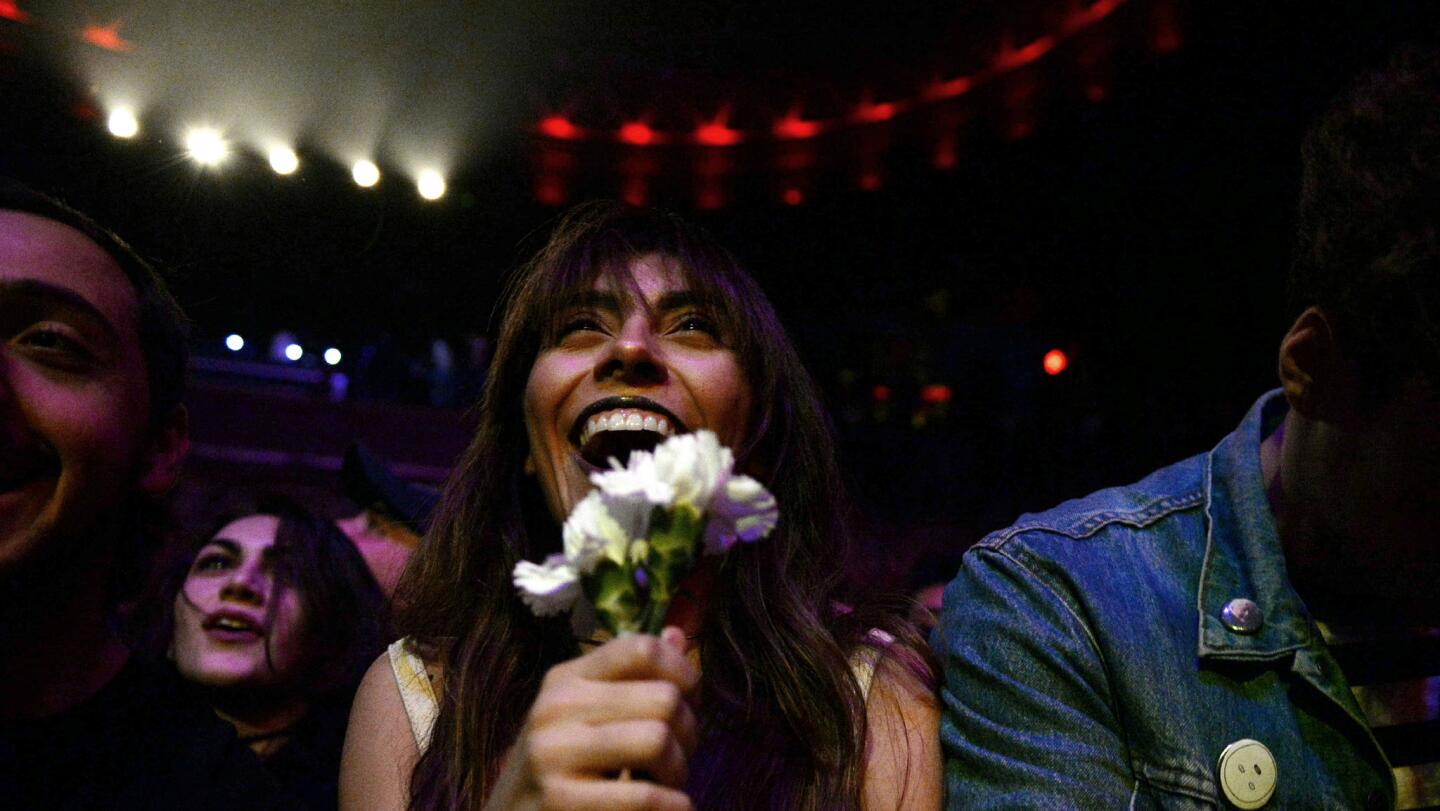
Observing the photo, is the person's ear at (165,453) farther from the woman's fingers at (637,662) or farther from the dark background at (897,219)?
the woman's fingers at (637,662)

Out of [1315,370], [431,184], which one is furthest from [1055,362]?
[1315,370]

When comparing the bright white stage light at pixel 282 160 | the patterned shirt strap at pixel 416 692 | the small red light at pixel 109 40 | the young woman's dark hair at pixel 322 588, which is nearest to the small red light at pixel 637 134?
the bright white stage light at pixel 282 160

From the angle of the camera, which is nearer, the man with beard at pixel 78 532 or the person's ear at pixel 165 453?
the man with beard at pixel 78 532

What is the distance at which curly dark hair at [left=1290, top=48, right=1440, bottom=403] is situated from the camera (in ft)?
3.32

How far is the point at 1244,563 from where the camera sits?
131cm

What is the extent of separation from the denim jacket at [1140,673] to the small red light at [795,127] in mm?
5709

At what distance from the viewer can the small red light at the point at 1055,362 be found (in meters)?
8.23

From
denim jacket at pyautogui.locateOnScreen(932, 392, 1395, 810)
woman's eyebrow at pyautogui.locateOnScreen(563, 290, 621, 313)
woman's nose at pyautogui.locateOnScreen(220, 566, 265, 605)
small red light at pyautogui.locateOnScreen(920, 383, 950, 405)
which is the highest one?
small red light at pyautogui.locateOnScreen(920, 383, 950, 405)

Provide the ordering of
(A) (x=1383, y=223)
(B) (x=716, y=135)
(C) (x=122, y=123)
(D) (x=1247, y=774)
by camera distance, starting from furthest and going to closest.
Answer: (B) (x=716, y=135), (C) (x=122, y=123), (D) (x=1247, y=774), (A) (x=1383, y=223)

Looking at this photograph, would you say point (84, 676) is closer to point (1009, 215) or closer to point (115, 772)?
point (115, 772)

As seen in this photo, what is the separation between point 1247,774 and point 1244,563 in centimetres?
29

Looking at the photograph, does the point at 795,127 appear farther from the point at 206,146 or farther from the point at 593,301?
the point at 593,301

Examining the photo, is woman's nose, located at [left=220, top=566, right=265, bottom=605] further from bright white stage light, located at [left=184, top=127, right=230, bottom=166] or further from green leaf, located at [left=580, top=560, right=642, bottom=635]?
green leaf, located at [left=580, top=560, right=642, bottom=635]

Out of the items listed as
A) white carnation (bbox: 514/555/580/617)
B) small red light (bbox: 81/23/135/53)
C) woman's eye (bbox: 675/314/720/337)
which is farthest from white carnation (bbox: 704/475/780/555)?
small red light (bbox: 81/23/135/53)
